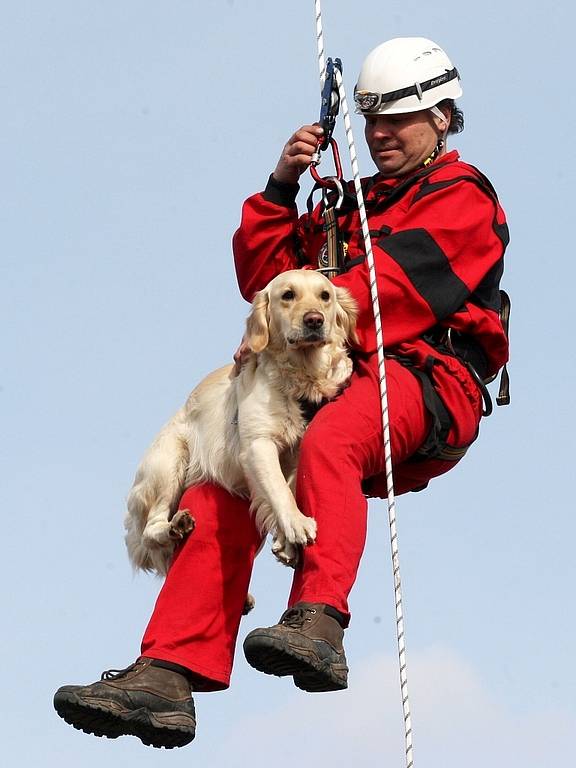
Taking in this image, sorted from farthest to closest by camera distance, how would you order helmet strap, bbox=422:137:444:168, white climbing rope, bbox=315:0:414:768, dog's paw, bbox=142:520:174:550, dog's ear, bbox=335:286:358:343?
helmet strap, bbox=422:137:444:168 < dog's paw, bbox=142:520:174:550 < dog's ear, bbox=335:286:358:343 < white climbing rope, bbox=315:0:414:768

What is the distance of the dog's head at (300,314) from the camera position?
809 cm

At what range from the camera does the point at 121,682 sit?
7949mm

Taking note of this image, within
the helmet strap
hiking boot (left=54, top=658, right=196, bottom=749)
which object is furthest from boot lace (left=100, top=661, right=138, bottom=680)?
the helmet strap

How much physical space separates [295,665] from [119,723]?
112cm

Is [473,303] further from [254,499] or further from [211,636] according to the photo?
[211,636]

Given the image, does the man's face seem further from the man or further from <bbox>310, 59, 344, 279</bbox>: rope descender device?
<bbox>310, 59, 344, 279</bbox>: rope descender device

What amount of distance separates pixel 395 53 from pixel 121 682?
375cm

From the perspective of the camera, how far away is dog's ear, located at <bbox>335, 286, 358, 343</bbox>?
8.26 m

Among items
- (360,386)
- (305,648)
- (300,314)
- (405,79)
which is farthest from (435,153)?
(305,648)

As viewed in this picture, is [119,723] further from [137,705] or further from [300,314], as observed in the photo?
[300,314]

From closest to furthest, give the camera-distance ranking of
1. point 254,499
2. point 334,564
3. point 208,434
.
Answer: point 334,564, point 254,499, point 208,434

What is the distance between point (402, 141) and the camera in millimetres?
8945

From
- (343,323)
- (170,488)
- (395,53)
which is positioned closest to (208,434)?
(170,488)

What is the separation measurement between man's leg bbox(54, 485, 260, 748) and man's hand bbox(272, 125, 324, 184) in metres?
1.72
